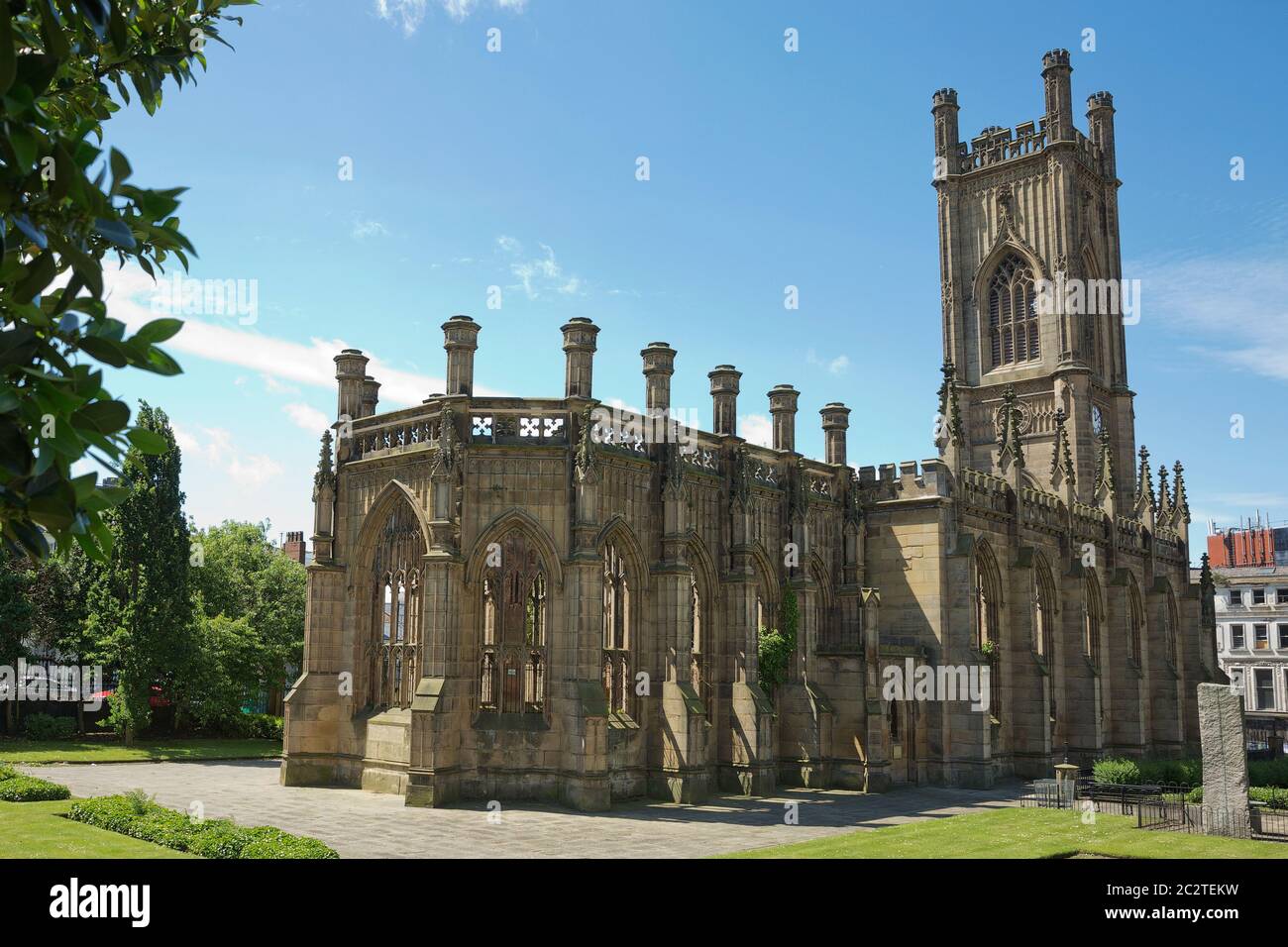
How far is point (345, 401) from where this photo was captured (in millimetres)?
29109

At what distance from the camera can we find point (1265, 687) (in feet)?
232

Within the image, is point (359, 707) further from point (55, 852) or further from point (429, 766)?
point (55, 852)

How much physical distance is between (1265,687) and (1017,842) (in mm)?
63214

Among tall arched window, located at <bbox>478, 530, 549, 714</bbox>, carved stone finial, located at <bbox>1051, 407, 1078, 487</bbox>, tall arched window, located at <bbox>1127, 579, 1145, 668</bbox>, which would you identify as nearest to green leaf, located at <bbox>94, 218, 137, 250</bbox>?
tall arched window, located at <bbox>478, 530, 549, 714</bbox>

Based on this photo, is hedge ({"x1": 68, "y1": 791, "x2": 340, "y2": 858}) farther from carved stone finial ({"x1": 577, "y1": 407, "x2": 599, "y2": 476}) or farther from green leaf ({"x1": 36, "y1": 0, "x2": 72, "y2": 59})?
green leaf ({"x1": 36, "y1": 0, "x2": 72, "y2": 59})

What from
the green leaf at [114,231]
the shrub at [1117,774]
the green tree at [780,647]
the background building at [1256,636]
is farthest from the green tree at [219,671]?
the background building at [1256,636]

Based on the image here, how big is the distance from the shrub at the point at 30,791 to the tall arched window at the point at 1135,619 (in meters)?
40.3

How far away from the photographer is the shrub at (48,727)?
37.8 meters

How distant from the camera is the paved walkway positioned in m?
18.6

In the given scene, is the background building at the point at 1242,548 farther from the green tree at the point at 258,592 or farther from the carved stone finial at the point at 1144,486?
the green tree at the point at 258,592

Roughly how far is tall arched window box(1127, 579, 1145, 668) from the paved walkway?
19028 millimetres

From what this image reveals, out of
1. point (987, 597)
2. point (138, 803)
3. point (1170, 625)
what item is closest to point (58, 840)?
point (138, 803)
